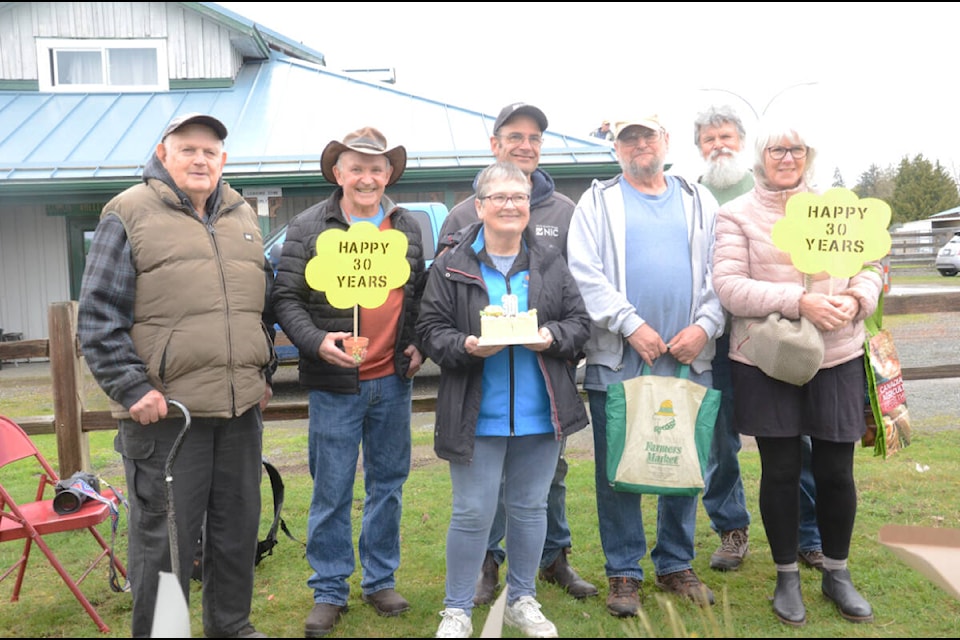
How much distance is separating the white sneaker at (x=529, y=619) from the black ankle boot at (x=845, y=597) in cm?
125

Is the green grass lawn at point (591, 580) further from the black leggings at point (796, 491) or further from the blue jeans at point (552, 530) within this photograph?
the black leggings at point (796, 491)

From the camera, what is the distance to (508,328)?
295cm

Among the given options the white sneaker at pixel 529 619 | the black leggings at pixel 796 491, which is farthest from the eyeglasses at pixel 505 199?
the white sneaker at pixel 529 619

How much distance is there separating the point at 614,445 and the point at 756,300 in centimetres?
85

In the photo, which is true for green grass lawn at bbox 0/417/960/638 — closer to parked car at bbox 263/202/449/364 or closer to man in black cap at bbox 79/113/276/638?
man in black cap at bbox 79/113/276/638

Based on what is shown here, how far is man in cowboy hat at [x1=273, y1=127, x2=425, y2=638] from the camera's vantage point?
10.9 ft

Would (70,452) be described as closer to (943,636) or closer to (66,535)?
(66,535)

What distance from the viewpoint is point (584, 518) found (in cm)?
480

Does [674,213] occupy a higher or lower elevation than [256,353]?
higher

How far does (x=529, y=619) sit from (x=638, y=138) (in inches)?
82.9

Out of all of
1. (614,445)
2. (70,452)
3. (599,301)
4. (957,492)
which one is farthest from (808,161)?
(70,452)

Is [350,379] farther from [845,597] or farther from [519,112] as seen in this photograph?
[845,597]

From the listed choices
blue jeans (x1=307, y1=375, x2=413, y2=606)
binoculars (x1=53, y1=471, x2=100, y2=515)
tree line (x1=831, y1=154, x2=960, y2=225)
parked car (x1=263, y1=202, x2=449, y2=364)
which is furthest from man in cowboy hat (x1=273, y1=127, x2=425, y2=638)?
tree line (x1=831, y1=154, x2=960, y2=225)

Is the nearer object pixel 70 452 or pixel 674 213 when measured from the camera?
pixel 674 213
